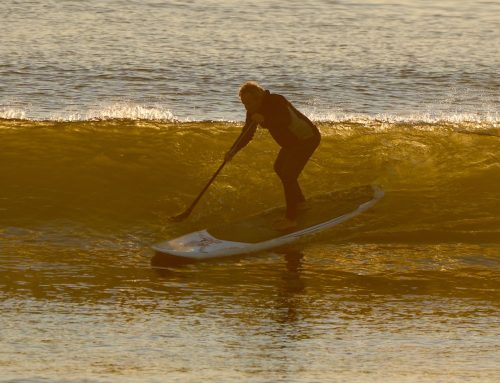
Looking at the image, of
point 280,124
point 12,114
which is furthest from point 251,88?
point 12,114

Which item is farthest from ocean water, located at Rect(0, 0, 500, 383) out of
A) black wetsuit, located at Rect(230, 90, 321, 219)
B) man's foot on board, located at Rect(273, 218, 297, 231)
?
black wetsuit, located at Rect(230, 90, 321, 219)

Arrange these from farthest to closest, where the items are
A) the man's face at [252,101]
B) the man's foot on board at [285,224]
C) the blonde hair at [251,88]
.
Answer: the man's foot on board at [285,224]
the man's face at [252,101]
the blonde hair at [251,88]

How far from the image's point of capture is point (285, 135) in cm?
1447

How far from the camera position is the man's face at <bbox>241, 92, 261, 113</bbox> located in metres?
14.0

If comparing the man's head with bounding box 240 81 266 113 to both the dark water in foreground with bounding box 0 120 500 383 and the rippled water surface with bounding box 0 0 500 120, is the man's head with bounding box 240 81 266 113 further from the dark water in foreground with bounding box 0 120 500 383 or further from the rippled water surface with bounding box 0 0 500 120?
the rippled water surface with bounding box 0 0 500 120

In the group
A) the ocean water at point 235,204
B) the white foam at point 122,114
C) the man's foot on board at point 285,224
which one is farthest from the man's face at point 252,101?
the white foam at point 122,114

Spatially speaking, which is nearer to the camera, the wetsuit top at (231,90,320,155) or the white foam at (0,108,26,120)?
the wetsuit top at (231,90,320,155)

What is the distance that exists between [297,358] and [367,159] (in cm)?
828

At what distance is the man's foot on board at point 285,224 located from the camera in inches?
568

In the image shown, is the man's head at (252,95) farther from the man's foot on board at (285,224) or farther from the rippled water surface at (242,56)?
the rippled water surface at (242,56)

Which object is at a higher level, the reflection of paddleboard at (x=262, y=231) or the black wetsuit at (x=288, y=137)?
the black wetsuit at (x=288, y=137)

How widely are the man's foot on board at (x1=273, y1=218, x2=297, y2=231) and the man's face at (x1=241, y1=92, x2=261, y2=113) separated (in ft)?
4.14

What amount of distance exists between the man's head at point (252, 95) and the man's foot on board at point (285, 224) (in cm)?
126

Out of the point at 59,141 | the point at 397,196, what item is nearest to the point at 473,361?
the point at 397,196
